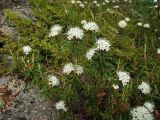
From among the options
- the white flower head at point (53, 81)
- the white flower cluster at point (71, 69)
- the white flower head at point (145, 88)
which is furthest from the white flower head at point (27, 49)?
the white flower head at point (145, 88)

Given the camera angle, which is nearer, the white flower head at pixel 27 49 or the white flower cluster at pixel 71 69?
the white flower cluster at pixel 71 69

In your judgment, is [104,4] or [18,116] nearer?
[18,116]

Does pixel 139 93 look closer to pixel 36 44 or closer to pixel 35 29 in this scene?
pixel 36 44

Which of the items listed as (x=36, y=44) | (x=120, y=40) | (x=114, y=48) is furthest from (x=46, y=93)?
(x=120, y=40)

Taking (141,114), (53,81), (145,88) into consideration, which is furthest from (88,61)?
(141,114)

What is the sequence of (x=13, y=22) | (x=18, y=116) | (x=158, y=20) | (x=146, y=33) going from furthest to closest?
1. (x=158, y=20)
2. (x=146, y=33)
3. (x=13, y=22)
4. (x=18, y=116)

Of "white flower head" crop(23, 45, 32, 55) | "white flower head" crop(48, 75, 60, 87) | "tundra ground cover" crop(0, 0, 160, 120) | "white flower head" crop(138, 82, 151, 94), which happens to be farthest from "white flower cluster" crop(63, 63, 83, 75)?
"white flower head" crop(23, 45, 32, 55)

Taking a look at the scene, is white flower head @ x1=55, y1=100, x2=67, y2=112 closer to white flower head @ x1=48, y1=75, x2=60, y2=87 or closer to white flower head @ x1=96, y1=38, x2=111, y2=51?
white flower head @ x1=48, y1=75, x2=60, y2=87

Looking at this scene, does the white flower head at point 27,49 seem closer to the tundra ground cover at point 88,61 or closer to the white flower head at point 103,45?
the tundra ground cover at point 88,61
